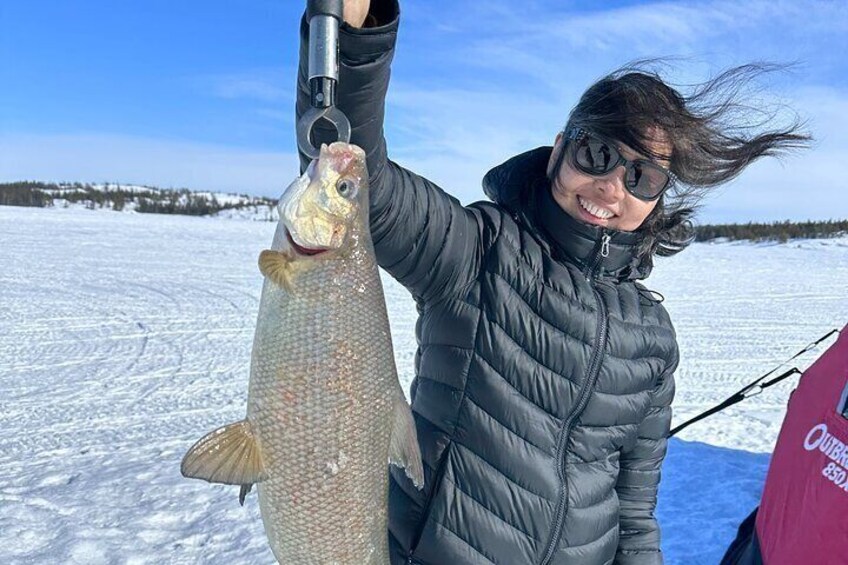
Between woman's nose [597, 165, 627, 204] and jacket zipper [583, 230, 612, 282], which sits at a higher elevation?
woman's nose [597, 165, 627, 204]

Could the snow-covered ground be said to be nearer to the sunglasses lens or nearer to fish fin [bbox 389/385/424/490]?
fish fin [bbox 389/385/424/490]

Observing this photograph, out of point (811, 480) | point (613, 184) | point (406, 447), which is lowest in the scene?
point (811, 480)

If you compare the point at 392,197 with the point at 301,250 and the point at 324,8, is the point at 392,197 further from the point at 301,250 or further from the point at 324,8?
the point at 324,8

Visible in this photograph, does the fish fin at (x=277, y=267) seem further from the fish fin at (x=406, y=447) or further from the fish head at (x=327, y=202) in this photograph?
the fish fin at (x=406, y=447)

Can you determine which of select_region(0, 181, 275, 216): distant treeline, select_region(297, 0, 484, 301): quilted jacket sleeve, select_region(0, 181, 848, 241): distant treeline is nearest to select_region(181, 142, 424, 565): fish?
select_region(297, 0, 484, 301): quilted jacket sleeve

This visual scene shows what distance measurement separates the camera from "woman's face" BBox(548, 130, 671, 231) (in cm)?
212

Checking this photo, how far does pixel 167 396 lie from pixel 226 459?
16.9ft

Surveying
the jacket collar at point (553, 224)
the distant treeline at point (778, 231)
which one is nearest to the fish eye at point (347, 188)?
the jacket collar at point (553, 224)

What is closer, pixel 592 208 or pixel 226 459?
pixel 226 459

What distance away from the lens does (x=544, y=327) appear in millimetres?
2014

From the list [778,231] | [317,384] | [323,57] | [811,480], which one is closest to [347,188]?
[323,57]

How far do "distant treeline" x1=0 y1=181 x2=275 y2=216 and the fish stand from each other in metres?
34.2

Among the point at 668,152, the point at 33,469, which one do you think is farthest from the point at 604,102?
the point at 33,469

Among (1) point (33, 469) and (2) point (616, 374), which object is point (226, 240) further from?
(2) point (616, 374)
